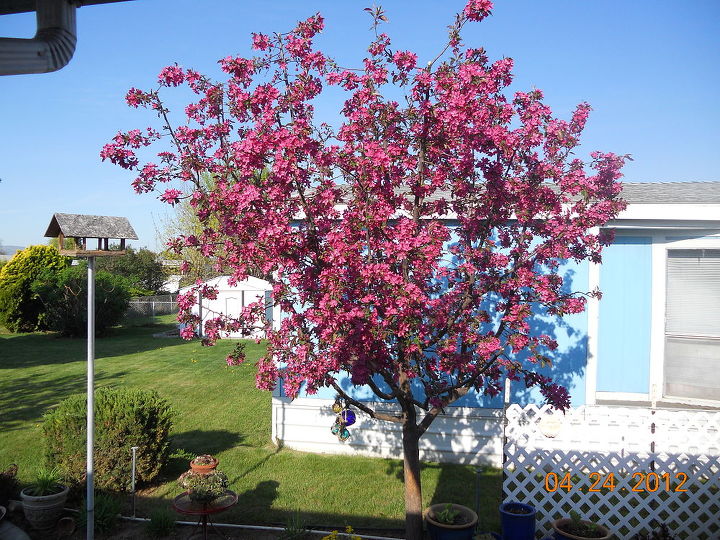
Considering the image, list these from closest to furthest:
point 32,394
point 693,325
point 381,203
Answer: point 381,203 → point 693,325 → point 32,394

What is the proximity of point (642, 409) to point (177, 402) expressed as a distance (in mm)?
9451

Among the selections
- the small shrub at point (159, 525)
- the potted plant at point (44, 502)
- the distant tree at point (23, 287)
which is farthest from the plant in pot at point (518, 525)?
the distant tree at point (23, 287)

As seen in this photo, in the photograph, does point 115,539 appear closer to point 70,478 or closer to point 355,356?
point 70,478

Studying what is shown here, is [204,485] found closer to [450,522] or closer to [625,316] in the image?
[450,522]

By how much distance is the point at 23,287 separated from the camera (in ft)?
82.2

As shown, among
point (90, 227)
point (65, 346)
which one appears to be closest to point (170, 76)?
point (90, 227)

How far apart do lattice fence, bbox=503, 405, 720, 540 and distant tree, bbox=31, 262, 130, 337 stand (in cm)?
2120

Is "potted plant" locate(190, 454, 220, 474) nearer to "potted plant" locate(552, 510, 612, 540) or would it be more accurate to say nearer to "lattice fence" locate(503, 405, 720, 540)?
"lattice fence" locate(503, 405, 720, 540)

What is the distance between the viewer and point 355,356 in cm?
464

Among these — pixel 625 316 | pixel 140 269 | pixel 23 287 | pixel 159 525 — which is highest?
pixel 625 316

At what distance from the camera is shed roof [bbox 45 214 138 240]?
5.41 metres

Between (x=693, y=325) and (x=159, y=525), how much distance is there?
7.16 metres

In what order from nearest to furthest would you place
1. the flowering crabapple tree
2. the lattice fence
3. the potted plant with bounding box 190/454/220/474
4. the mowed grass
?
the flowering crabapple tree < the lattice fence < the potted plant with bounding box 190/454/220/474 < the mowed grass
